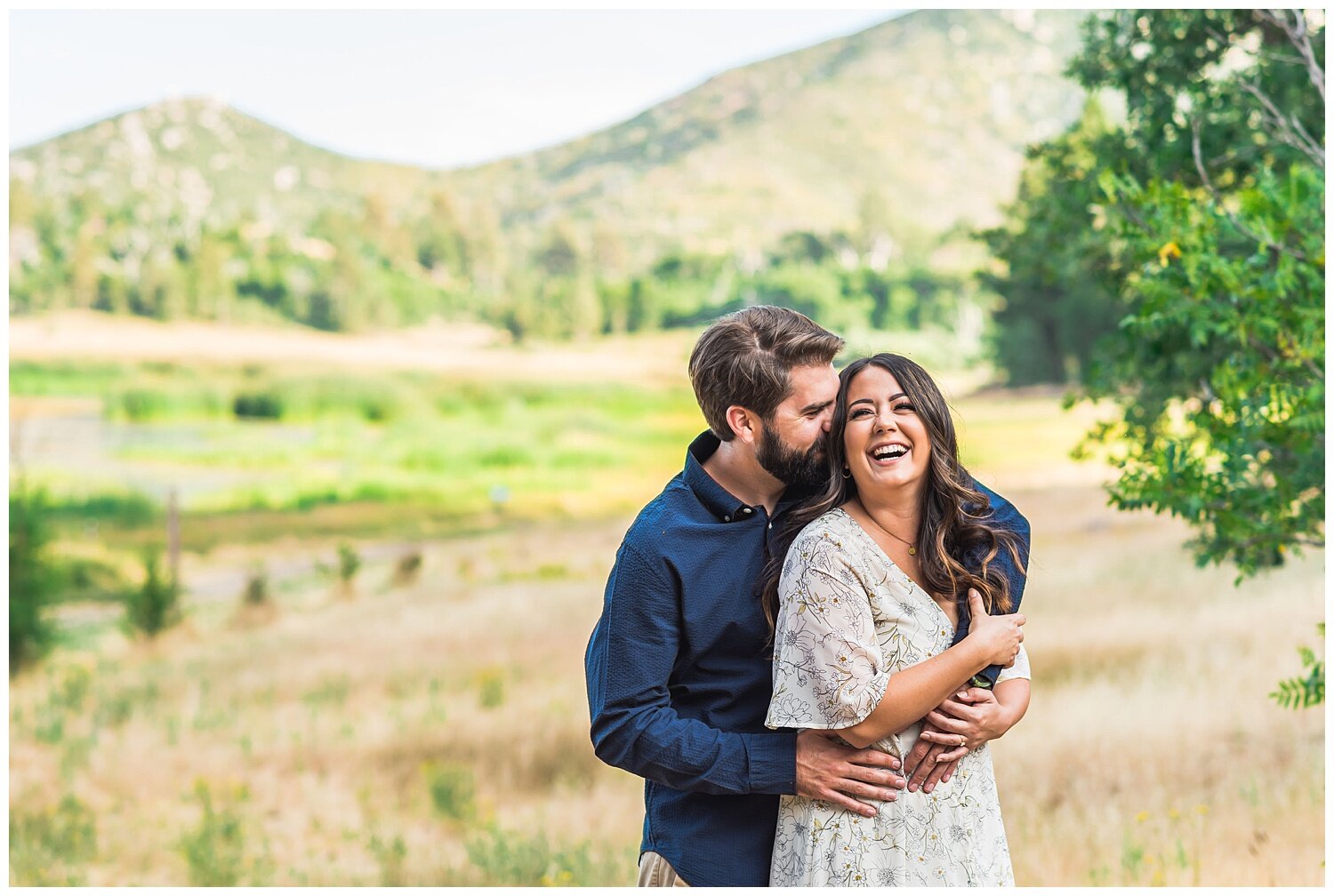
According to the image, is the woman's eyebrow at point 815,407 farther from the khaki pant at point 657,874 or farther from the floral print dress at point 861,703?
the khaki pant at point 657,874

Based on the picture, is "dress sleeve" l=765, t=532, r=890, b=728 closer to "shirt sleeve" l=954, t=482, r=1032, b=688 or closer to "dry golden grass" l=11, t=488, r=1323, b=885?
"shirt sleeve" l=954, t=482, r=1032, b=688

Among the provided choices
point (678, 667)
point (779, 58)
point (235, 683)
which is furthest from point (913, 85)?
point (678, 667)

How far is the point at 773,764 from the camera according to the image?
6.21 feet

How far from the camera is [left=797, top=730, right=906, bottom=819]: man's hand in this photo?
188cm

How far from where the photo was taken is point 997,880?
195 centimetres

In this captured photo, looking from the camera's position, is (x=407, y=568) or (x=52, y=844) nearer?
(x=52, y=844)

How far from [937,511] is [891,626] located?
197 millimetres

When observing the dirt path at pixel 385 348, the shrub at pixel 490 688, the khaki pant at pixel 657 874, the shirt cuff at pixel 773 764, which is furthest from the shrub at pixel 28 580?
the shirt cuff at pixel 773 764

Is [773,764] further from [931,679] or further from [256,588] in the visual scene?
[256,588]

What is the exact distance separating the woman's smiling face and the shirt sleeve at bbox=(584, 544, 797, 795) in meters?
0.35

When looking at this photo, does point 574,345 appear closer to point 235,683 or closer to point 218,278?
point 218,278

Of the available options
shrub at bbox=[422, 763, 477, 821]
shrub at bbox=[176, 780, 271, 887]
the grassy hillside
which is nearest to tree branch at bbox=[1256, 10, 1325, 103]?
shrub at bbox=[422, 763, 477, 821]

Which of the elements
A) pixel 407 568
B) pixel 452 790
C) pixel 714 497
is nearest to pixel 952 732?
pixel 714 497

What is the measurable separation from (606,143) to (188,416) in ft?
19.4
